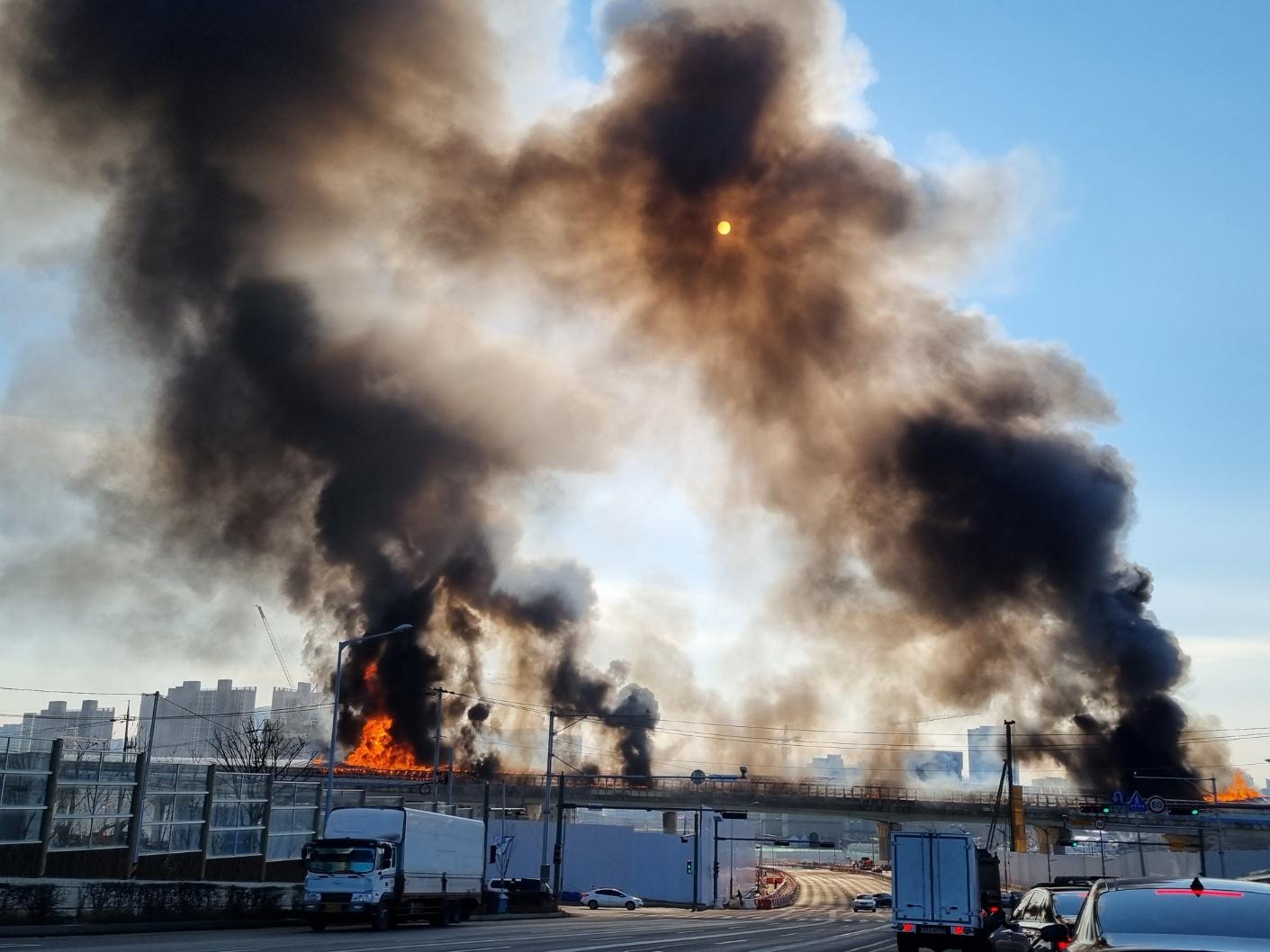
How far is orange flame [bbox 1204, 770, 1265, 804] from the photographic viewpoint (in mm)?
86625

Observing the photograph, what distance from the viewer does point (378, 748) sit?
98062mm

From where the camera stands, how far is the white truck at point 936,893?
1063 inches

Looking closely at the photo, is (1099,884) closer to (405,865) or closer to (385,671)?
(405,865)

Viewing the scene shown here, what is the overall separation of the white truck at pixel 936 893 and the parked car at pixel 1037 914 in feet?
24.6

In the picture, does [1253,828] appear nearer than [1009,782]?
No

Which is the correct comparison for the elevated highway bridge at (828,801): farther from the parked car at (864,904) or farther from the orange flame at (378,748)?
the parked car at (864,904)

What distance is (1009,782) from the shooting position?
71125 millimetres

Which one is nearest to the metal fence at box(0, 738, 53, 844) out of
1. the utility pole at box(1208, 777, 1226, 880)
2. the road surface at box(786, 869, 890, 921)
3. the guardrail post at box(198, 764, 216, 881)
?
the guardrail post at box(198, 764, 216, 881)

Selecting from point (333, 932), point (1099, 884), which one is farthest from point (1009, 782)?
point (1099, 884)

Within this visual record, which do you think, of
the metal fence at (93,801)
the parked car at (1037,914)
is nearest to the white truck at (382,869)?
the metal fence at (93,801)

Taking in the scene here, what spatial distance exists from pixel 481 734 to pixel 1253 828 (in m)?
73.6

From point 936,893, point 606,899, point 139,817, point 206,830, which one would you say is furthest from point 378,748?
point 936,893

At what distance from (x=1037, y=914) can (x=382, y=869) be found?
20899 mm

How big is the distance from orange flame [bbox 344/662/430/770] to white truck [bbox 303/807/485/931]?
6356cm
